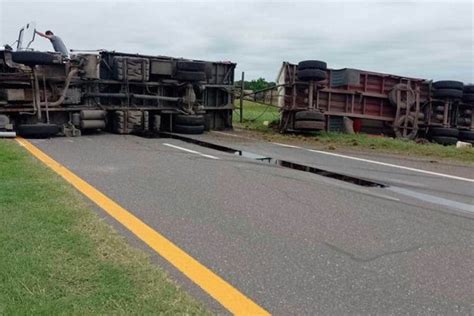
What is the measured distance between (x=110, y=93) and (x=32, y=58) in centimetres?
268

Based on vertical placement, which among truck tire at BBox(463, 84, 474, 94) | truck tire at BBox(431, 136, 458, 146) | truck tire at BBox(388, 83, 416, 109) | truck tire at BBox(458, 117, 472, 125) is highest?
truck tire at BBox(463, 84, 474, 94)

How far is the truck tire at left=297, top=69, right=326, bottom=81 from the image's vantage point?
45.6 ft

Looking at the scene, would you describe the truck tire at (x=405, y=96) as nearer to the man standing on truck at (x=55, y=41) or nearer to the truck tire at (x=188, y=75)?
the truck tire at (x=188, y=75)

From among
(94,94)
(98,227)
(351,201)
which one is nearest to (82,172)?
(98,227)

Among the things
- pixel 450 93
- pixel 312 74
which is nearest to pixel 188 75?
pixel 312 74

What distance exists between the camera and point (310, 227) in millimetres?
4539

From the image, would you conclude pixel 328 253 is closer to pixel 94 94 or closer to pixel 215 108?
pixel 94 94

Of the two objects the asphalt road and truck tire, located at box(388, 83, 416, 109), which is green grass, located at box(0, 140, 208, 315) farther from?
truck tire, located at box(388, 83, 416, 109)

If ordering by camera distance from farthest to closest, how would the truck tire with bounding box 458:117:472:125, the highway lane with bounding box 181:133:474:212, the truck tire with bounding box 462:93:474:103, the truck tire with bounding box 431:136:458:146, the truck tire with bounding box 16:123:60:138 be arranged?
the truck tire with bounding box 458:117:472:125 < the truck tire with bounding box 462:93:474:103 < the truck tire with bounding box 431:136:458:146 < the truck tire with bounding box 16:123:60:138 < the highway lane with bounding box 181:133:474:212

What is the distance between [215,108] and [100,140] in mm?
5254

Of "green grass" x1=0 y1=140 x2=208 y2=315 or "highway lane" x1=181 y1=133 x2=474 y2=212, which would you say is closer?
"green grass" x1=0 y1=140 x2=208 y2=315

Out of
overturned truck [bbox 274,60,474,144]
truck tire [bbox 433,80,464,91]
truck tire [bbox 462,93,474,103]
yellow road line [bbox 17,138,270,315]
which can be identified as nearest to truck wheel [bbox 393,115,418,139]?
overturned truck [bbox 274,60,474,144]

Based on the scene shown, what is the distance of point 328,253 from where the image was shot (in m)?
3.83

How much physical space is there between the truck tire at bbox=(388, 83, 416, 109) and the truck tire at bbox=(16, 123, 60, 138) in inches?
392
